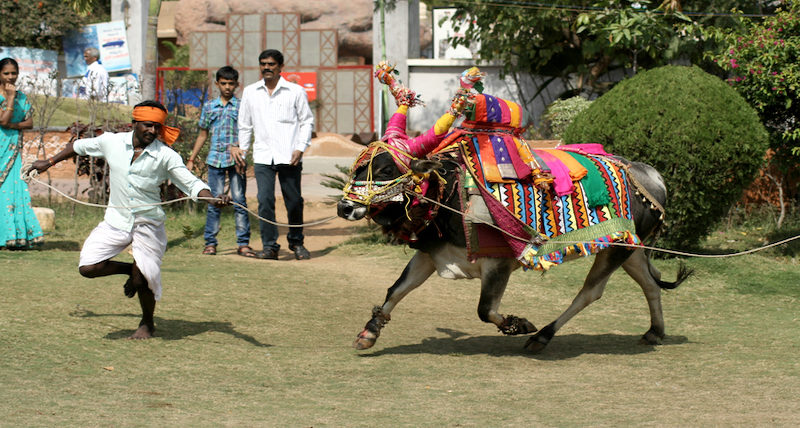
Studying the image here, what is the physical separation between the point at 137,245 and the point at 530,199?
2.72 meters

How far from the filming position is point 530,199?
6.76 metres

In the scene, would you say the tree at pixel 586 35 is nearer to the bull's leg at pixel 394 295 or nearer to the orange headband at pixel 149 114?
the bull's leg at pixel 394 295

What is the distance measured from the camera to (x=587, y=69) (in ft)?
55.7

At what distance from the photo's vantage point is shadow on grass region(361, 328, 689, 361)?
709 cm

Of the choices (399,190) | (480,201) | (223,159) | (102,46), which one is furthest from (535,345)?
(102,46)

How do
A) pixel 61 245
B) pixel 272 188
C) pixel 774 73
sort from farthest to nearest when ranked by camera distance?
pixel 774 73, pixel 61 245, pixel 272 188

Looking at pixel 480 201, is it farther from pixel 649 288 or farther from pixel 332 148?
pixel 332 148

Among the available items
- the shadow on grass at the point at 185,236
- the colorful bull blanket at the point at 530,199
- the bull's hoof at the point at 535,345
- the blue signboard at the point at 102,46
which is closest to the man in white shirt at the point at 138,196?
the colorful bull blanket at the point at 530,199

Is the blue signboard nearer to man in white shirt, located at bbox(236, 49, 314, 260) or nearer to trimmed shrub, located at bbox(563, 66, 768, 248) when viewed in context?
man in white shirt, located at bbox(236, 49, 314, 260)

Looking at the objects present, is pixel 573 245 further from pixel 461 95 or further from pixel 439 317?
pixel 439 317

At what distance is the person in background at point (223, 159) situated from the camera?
1089 cm

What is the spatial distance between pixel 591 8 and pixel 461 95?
967 centimetres

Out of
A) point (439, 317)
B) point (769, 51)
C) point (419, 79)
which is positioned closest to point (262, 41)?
point (419, 79)

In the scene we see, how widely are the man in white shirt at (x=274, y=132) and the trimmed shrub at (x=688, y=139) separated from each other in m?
3.14
